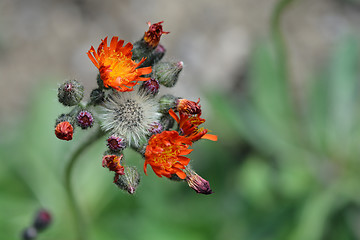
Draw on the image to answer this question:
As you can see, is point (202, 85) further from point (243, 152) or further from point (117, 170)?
point (117, 170)

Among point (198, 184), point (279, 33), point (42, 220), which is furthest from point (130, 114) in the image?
point (279, 33)

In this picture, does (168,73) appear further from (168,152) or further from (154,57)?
(168,152)

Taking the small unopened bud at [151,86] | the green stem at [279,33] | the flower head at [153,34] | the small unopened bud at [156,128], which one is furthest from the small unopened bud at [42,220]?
the green stem at [279,33]

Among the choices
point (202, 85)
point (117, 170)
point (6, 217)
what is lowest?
point (6, 217)

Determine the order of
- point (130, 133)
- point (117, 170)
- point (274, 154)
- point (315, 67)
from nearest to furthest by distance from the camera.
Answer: point (117, 170), point (130, 133), point (274, 154), point (315, 67)

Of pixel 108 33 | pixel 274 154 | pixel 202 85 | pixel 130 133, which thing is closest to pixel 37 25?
pixel 108 33

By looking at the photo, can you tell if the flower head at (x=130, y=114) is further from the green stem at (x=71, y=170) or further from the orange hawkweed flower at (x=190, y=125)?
the orange hawkweed flower at (x=190, y=125)

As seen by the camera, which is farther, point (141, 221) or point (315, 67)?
point (315, 67)
